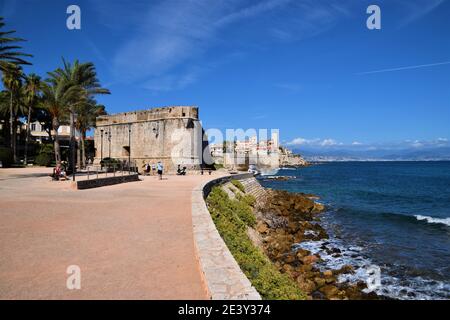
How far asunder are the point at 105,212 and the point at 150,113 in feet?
70.1

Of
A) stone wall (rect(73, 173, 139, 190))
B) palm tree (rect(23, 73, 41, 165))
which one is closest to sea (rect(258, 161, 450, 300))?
stone wall (rect(73, 173, 139, 190))

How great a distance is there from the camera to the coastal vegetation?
64.1 feet

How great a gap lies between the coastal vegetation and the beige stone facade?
2.89 m

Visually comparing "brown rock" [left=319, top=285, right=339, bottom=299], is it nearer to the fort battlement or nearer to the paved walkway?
the paved walkway

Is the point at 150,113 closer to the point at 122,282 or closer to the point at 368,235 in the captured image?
the point at 368,235

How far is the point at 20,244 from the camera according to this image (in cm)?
553

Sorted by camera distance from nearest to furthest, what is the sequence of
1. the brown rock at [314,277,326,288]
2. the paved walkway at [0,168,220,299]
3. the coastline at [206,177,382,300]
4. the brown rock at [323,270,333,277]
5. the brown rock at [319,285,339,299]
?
1. the paved walkway at [0,168,220,299]
2. the brown rock at [319,285,339,299]
3. the coastline at [206,177,382,300]
4. the brown rock at [314,277,326,288]
5. the brown rock at [323,270,333,277]

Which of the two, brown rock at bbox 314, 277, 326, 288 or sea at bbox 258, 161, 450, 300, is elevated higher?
brown rock at bbox 314, 277, 326, 288

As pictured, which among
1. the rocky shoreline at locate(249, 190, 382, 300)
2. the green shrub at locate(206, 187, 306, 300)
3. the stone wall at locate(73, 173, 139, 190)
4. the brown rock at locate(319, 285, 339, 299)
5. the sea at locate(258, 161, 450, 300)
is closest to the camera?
the green shrub at locate(206, 187, 306, 300)

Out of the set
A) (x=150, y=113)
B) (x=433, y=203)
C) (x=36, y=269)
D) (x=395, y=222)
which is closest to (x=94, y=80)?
(x=150, y=113)

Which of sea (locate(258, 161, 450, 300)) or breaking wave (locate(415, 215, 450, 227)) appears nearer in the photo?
sea (locate(258, 161, 450, 300))

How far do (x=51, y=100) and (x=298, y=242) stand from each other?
16804 millimetres

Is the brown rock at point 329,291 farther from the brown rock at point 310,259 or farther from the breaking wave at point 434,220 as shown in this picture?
the breaking wave at point 434,220

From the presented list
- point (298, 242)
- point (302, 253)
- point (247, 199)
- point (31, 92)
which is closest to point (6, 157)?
point (31, 92)
